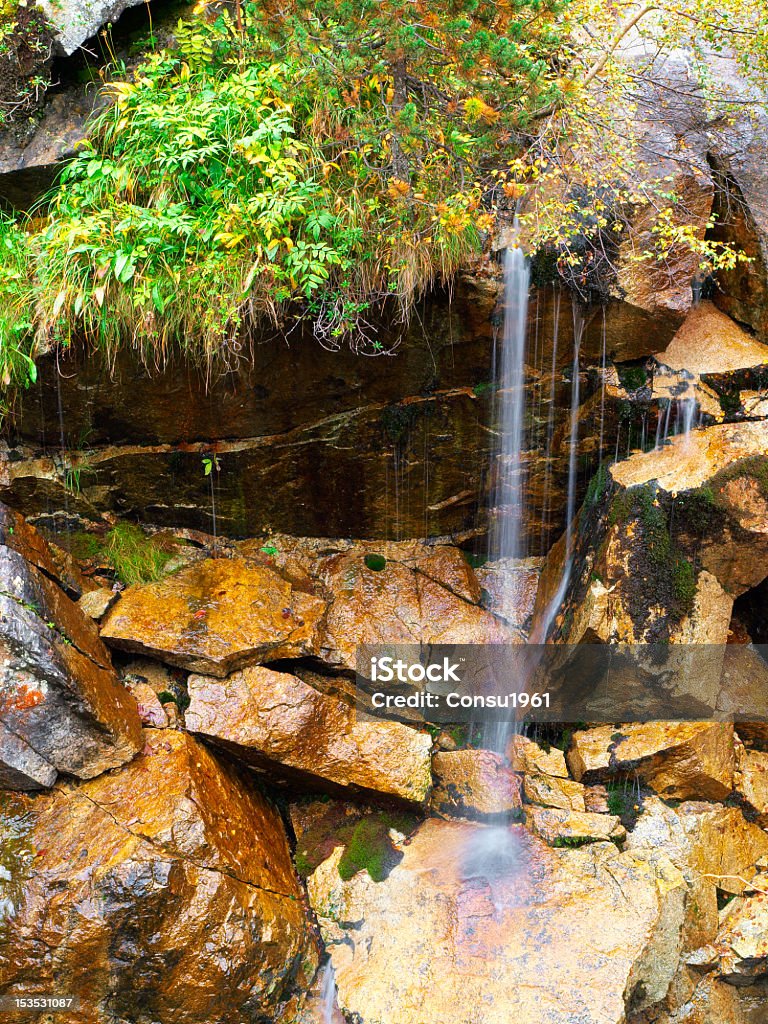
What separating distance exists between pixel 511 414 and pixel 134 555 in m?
3.24

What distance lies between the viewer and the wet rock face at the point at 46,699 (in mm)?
4215

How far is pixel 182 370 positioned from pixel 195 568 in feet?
5.38

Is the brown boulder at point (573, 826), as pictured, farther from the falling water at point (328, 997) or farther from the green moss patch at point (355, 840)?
the falling water at point (328, 997)

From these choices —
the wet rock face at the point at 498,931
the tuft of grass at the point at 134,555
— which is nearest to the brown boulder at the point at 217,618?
the tuft of grass at the point at 134,555

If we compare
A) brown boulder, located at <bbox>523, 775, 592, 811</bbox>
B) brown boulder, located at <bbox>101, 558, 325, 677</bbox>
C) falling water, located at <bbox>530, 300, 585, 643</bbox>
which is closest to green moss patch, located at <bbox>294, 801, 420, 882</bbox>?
brown boulder, located at <bbox>523, 775, 592, 811</bbox>

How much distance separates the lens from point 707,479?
5.00 meters

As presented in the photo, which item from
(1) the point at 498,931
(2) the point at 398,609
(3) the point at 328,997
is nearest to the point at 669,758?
(1) the point at 498,931

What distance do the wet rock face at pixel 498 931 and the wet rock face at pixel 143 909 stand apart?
407 mm

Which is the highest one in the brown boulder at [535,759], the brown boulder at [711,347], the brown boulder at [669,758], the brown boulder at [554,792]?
the brown boulder at [711,347]

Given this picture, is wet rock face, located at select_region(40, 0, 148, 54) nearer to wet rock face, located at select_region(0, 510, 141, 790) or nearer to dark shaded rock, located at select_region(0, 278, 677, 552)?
dark shaded rock, located at select_region(0, 278, 677, 552)

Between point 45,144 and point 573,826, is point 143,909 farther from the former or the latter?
point 45,144

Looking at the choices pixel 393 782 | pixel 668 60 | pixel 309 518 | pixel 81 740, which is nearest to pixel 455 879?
pixel 393 782

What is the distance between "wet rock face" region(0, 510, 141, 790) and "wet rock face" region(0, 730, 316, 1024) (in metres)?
0.19

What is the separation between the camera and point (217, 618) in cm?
538
